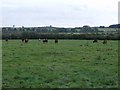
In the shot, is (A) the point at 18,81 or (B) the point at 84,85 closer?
(B) the point at 84,85

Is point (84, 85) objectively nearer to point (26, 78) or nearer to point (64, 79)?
point (64, 79)

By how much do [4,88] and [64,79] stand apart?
12.3 feet

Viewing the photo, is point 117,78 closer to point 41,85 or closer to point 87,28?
point 41,85

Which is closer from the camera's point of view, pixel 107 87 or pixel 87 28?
pixel 107 87

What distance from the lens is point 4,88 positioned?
1359cm

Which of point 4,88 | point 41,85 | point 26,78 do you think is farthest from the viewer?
point 26,78

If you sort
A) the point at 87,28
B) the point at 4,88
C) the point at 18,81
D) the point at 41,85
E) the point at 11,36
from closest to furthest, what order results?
1. the point at 4,88
2. the point at 41,85
3. the point at 18,81
4. the point at 11,36
5. the point at 87,28

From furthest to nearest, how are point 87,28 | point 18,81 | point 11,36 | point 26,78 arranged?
1. point 87,28
2. point 11,36
3. point 26,78
4. point 18,81

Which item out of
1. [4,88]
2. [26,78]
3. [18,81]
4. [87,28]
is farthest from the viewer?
[87,28]

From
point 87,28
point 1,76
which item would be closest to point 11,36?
point 87,28

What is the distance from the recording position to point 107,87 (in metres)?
14.1

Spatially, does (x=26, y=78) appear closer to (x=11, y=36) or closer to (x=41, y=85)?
(x=41, y=85)

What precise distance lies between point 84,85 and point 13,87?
317 cm

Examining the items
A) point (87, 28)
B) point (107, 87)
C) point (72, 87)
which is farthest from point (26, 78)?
point (87, 28)
